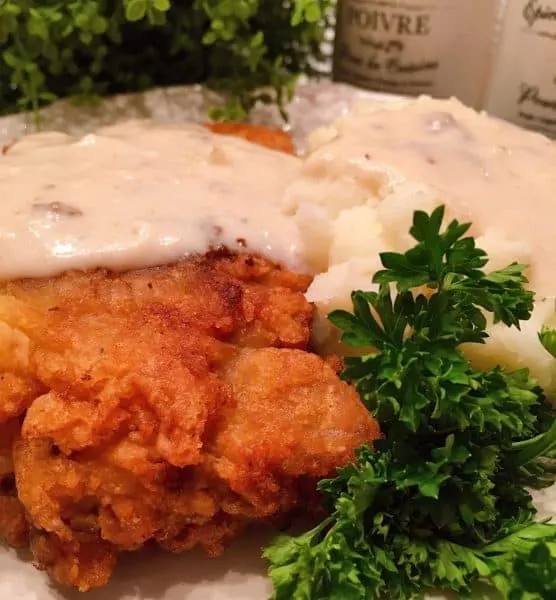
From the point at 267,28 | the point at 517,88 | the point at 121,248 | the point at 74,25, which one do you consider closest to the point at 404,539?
the point at 121,248

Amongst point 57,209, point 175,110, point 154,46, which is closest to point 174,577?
point 57,209

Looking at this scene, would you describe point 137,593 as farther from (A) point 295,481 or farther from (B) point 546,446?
(B) point 546,446

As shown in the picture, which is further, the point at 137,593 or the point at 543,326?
A: the point at 543,326

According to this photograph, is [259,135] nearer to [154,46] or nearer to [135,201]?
[135,201]

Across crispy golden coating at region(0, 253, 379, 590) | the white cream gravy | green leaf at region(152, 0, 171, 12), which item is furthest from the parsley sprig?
green leaf at region(152, 0, 171, 12)

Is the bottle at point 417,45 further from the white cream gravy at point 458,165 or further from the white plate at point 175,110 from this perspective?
the white cream gravy at point 458,165

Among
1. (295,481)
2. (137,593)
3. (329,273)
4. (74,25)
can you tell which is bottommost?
(137,593)
